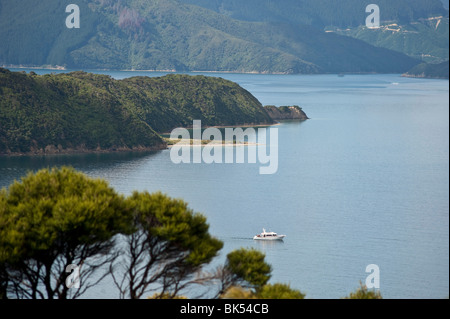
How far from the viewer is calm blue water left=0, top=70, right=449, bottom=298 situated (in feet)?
167

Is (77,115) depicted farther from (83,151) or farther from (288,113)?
(288,113)

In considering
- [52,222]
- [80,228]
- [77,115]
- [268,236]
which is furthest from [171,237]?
[77,115]

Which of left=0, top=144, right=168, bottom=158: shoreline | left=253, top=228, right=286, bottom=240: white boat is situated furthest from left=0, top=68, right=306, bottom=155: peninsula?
left=253, top=228, right=286, bottom=240: white boat

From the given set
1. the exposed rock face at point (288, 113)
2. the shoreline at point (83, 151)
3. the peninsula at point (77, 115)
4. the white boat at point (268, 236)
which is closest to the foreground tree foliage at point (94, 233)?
the white boat at point (268, 236)

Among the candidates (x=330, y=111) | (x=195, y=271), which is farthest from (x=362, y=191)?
(x=330, y=111)

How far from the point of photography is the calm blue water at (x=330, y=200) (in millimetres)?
50750

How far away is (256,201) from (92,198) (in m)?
49.1

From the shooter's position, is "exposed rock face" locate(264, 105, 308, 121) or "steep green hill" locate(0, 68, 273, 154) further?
"exposed rock face" locate(264, 105, 308, 121)

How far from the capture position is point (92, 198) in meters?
28.9

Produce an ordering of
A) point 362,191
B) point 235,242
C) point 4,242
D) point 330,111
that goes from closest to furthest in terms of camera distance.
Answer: point 4,242
point 235,242
point 362,191
point 330,111

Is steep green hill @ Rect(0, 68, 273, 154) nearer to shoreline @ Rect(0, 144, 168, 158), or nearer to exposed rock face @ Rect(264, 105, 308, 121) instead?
shoreline @ Rect(0, 144, 168, 158)

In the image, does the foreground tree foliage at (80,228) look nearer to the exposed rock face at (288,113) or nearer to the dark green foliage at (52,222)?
the dark green foliage at (52,222)

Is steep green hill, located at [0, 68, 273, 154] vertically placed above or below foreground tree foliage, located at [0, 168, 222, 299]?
above
